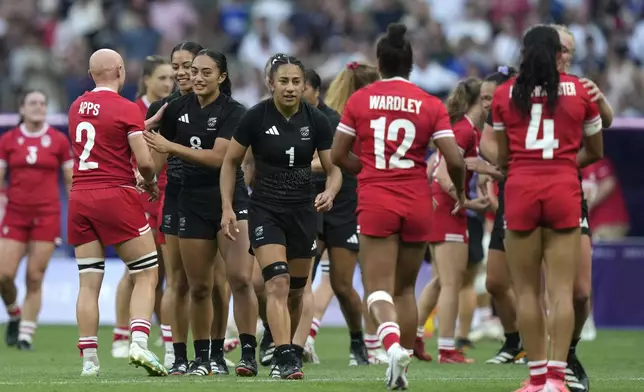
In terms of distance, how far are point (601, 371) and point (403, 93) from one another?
3.62 meters

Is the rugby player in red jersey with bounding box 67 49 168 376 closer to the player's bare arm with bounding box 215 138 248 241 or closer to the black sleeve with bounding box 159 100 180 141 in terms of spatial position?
the black sleeve with bounding box 159 100 180 141

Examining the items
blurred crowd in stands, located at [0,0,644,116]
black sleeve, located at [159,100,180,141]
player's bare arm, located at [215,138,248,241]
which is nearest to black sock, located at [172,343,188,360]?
player's bare arm, located at [215,138,248,241]

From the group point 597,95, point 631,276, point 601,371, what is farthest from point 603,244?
point 597,95

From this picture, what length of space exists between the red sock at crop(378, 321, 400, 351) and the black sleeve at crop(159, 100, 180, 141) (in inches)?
102

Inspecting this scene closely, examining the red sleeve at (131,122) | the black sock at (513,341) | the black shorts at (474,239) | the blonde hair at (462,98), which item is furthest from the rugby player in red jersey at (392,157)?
the black shorts at (474,239)

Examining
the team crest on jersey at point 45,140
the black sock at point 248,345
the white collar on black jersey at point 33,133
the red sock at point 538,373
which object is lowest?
the red sock at point 538,373

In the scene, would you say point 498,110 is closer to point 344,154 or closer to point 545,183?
point 545,183

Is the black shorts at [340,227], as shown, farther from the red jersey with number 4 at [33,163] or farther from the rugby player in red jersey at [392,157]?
the red jersey with number 4 at [33,163]

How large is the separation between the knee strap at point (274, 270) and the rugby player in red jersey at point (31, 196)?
5386 millimetres

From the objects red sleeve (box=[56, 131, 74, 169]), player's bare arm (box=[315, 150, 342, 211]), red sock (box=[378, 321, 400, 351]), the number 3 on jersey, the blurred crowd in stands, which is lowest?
red sock (box=[378, 321, 400, 351])

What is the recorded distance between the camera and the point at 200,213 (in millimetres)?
10789

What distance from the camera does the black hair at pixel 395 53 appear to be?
32.4 feet

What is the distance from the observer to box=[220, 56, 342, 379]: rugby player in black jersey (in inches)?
408

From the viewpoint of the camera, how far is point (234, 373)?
11266 millimetres
